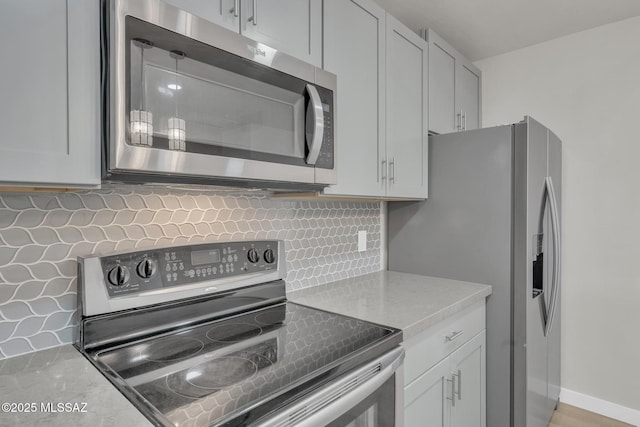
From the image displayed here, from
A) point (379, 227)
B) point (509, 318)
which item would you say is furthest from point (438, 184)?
point (509, 318)

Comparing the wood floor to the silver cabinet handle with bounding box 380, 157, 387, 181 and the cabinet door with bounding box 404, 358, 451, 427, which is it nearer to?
the cabinet door with bounding box 404, 358, 451, 427

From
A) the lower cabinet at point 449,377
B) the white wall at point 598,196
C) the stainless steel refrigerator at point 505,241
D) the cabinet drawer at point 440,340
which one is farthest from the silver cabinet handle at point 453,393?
the white wall at point 598,196

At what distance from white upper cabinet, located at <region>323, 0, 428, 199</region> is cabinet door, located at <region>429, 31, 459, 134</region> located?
88mm

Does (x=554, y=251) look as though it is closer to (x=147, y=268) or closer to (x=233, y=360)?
(x=233, y=360)

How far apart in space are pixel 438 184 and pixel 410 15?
1.03 m

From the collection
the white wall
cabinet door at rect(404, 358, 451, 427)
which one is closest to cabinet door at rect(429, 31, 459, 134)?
the white wall

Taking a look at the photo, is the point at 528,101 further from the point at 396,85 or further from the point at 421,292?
the point at 421,292

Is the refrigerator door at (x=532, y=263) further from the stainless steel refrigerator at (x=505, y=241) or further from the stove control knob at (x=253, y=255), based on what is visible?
the stove control knob at (x=253, y=255)

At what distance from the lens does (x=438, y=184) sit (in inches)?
81.9

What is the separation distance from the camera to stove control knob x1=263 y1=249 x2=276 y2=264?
1.49 m

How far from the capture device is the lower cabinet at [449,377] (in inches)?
52.5

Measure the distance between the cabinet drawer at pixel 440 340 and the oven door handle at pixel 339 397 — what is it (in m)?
0.17

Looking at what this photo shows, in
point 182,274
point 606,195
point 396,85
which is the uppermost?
point 396,85

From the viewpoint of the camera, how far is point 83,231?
3.62 ft
